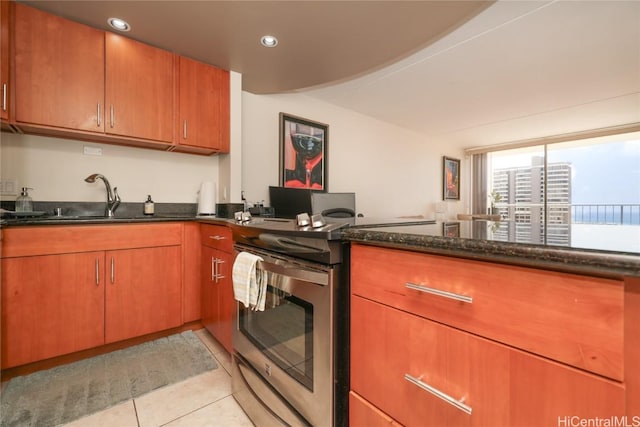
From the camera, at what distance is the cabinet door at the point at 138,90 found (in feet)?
6.41

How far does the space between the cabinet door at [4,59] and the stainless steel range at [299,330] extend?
1693mm

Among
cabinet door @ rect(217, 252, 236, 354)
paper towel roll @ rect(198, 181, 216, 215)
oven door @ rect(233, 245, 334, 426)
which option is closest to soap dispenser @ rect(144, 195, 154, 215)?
paper towel roll @ rect(198, 181, 216, 215)

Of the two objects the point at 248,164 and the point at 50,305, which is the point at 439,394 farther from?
the point at 248,164

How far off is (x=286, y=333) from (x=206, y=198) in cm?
178

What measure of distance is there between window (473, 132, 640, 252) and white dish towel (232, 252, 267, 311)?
5.92 m

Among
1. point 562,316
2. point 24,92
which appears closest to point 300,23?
point 24,92

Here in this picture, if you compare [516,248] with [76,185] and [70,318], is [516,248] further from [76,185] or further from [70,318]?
[76,185]

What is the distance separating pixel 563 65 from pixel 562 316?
338 cm

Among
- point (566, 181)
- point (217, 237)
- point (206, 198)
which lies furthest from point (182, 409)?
point (566, 181)

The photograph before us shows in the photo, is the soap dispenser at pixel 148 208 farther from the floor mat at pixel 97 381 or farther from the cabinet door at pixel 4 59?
the floor mat at pixel 97 381

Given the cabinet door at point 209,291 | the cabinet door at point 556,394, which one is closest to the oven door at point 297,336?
the cabinet door at point 556,394

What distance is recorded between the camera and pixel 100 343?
172 centimetres

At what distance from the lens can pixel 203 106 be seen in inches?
93.0

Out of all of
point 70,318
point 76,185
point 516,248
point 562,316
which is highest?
point 76,185
